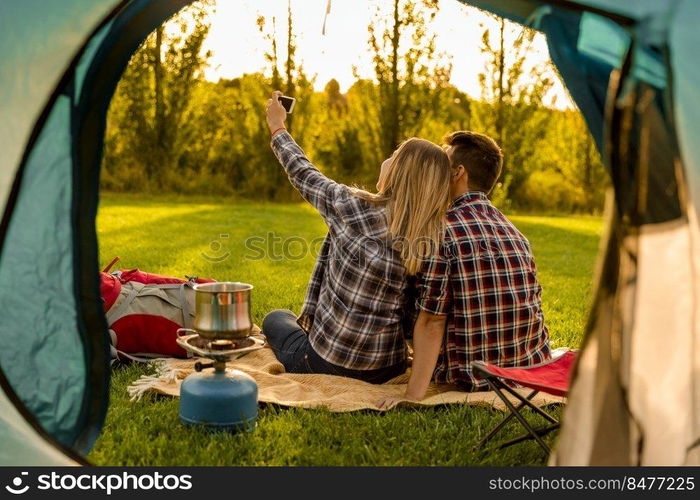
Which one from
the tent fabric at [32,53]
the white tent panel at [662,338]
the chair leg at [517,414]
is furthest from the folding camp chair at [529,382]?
the tent fabric at [32,53]

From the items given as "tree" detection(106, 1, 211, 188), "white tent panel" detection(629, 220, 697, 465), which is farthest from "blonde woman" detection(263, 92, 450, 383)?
"tree" detection(106, 1, 211, 188)

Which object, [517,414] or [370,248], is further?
[370,248]

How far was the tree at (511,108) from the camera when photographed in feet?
45.5

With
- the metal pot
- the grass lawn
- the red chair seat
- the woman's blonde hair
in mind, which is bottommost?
the grass lawn

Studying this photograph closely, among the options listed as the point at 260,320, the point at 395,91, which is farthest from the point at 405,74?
the point at 260,320

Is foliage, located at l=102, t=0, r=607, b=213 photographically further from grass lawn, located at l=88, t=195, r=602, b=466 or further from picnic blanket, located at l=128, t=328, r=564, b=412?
picnic blanket, located at l=128, t=328, r=564, b=412

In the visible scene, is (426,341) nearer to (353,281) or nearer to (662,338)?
(353,281)

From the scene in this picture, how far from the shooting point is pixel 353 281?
3451 mm

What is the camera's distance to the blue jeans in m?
3.67

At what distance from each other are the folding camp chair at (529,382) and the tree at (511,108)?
35.7 feet

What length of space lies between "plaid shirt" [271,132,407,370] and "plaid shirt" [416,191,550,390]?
7.6 inches

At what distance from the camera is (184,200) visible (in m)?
14.6

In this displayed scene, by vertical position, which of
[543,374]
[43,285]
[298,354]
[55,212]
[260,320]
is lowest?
[260,320]

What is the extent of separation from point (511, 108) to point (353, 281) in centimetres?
1154
